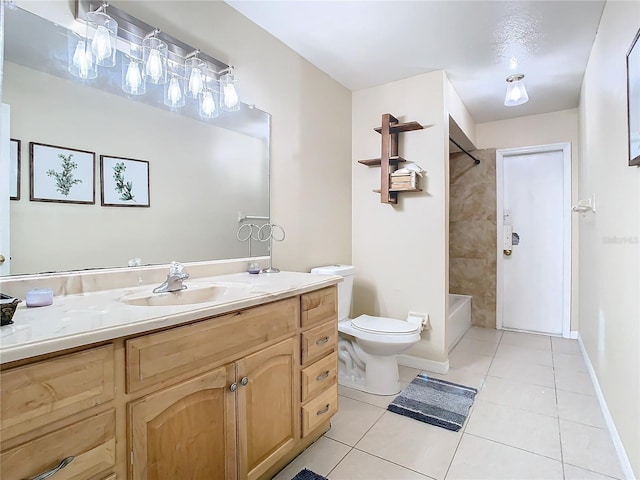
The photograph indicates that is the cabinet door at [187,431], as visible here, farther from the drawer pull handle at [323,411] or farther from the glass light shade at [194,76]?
the glass light shade at [194,76]

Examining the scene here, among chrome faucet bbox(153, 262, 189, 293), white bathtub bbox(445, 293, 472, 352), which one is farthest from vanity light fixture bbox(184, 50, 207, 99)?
white bathtub bbox(445, 293, 472, 352)

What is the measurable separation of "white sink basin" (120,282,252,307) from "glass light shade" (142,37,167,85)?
36.9 inches

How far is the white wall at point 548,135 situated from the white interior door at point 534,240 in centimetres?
A: 6

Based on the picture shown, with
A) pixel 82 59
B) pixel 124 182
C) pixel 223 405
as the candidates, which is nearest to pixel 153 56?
pixel 82 59

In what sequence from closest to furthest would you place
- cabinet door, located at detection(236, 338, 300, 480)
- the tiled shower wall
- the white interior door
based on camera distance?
cabinet door, located at detection(236, 338, 300, 480), the white interior door, the tiled shower wall

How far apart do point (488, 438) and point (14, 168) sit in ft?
7.75

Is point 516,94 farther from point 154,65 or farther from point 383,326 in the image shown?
point 154,65

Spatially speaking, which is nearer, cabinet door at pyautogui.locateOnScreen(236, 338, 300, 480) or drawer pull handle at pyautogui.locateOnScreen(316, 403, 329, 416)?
cabinet door at pyautogui.locateOnScreen(236, 338, 300, 480)

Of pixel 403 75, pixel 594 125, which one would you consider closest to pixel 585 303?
pixel 594 125

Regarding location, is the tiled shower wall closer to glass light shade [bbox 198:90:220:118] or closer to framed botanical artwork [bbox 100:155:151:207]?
glass light shade [bbox 198:90:220:118]

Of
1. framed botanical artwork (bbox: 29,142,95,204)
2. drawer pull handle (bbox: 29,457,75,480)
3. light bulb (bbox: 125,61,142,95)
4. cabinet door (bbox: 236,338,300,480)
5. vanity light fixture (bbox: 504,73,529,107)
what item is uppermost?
vanity light fixture (bbox: 504,73,529,107)

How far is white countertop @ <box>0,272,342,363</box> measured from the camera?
73 cm

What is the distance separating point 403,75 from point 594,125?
135cm

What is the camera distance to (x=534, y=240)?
361cm
